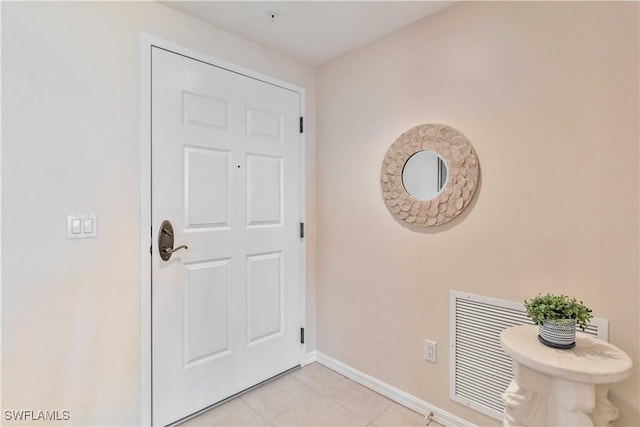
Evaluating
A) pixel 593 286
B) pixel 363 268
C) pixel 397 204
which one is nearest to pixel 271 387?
pixel 363 268

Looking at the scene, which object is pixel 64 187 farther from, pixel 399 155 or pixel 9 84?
pixel 399 155

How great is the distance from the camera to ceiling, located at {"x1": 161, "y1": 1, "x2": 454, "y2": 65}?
1679 mm

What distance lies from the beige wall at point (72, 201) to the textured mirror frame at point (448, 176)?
1.40m

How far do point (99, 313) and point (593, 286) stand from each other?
2163 millimetres

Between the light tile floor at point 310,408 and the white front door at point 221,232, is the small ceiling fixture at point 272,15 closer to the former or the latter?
the white front door at point 221,232

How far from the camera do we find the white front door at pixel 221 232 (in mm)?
1687

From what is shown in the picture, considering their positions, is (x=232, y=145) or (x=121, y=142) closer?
(x=121, y=142)

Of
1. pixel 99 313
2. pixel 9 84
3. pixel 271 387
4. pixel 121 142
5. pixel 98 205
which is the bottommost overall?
pixel 271 387

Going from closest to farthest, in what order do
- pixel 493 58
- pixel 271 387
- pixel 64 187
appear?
pixel 64 187 → pixel 493 58 → pixel 271 387

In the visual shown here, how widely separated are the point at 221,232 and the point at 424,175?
4.04 feet

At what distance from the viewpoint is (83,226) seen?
1.45 metres

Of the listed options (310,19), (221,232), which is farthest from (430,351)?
(310,19)

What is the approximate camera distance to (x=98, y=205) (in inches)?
58.8

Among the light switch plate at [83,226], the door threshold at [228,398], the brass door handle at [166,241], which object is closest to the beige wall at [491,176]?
the door threshold at [228,398]
